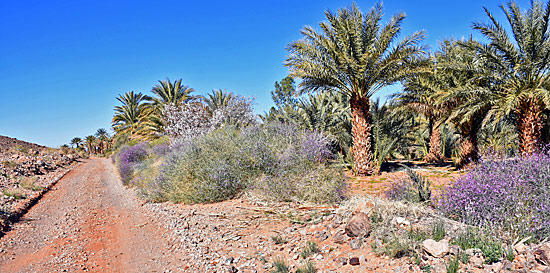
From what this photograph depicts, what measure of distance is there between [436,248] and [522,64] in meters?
10.0

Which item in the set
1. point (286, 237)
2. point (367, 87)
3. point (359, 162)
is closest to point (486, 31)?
point (367, 87)

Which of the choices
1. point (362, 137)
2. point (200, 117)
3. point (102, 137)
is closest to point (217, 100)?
point (200, 117)

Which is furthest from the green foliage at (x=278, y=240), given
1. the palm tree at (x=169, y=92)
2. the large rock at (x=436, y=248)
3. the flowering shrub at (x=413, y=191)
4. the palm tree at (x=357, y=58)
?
the palm tree at (x=169, y=92)

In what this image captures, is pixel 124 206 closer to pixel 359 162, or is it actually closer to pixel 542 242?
pixel 359 162

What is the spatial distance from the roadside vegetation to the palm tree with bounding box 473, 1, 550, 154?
1.6 inches

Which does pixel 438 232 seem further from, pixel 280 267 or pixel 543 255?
pixel 280 267


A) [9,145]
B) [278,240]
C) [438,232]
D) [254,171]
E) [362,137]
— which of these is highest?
[9,145]

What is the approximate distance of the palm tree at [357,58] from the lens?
1200 centimetres

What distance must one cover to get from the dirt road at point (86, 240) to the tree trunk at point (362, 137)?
8254mm

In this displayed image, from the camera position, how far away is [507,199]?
13.8ft

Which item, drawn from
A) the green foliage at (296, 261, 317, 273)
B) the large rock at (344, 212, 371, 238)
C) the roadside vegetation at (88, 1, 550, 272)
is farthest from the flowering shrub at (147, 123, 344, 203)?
the green foliage at (296, 261, 317, 273)

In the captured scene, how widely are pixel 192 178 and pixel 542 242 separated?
8.27 m

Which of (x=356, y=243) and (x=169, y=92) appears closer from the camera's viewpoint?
(x=356, y=243)

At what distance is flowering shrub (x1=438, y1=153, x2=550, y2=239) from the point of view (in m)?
3.95
